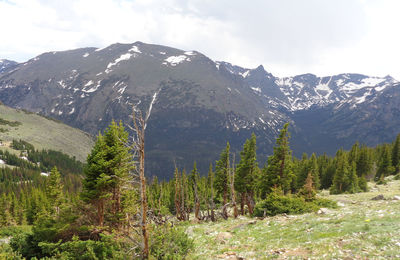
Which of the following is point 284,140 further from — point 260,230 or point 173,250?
point 173,250

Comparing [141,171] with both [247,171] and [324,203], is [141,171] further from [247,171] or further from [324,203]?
[247,171]

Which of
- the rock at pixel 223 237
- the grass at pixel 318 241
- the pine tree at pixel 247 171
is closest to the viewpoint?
the grass at pixel 318 241

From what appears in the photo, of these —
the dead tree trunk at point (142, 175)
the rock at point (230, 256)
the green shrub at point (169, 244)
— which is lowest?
the rock at point (230, 256)

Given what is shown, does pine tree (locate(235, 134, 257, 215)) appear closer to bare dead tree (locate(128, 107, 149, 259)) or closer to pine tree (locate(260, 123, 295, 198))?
pine tree (locate(260, 123, 295, 198))

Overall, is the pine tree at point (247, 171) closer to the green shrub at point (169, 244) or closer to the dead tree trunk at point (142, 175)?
the green shrub at point (169, 244)

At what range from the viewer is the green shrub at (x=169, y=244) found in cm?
1230

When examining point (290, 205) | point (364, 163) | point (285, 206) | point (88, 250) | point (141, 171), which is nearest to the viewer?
point (141, 171)

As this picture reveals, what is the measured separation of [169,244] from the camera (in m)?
12.9

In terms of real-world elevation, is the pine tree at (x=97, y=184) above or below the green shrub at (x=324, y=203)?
above

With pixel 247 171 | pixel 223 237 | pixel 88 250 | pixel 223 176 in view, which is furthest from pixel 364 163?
pixel 88 250

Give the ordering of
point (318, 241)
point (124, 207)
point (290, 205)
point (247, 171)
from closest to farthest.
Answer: point (318, 241)
point (124, 207)
point (290, 205)
point (247, 171)

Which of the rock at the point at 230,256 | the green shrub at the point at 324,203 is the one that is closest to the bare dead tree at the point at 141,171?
the rock at the point at 230,256

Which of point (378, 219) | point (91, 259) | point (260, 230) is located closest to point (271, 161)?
point (260, 230)

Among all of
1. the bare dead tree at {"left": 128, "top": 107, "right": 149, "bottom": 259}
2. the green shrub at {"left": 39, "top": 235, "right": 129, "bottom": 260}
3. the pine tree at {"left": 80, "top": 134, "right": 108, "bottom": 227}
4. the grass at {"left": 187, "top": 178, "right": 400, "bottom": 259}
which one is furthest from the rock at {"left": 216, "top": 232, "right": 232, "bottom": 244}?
the pine tree at {"left": 80, "top": 134, "right": 108, "bottom": 227}
